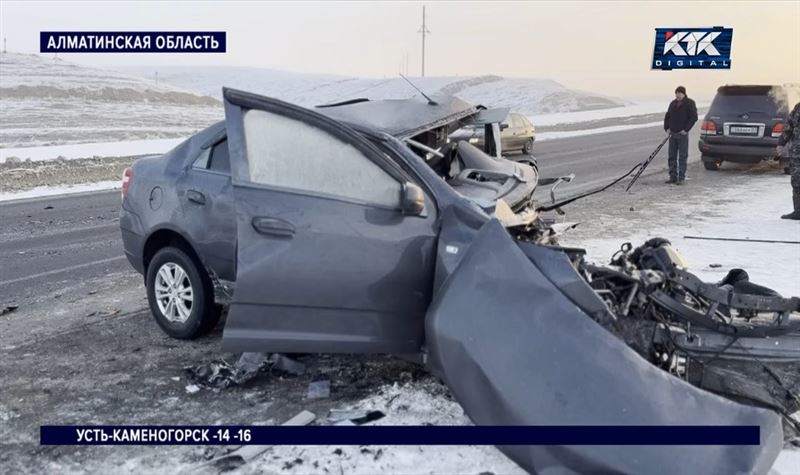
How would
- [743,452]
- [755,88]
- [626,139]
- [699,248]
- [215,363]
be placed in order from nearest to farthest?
1. [743,452]
2. [215,363]
3. [699,248]
4. [755,88]
5. [626,139]

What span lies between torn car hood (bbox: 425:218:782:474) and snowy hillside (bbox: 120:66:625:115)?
40859 mm

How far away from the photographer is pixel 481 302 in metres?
3.66

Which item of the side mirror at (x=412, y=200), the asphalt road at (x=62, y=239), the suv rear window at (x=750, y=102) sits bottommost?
the asphalt road at (x=62, y=239)

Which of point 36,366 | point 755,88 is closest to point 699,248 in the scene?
point 36,366

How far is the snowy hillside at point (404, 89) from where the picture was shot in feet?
196

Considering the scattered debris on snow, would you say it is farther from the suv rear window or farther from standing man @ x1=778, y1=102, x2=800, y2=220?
the suv rear window

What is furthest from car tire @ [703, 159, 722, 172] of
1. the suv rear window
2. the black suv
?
the suv rear window

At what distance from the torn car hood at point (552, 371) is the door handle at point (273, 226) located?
95cm

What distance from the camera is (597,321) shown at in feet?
12.0

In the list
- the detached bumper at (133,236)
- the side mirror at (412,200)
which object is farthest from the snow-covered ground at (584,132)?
the side mirror at (412,200)

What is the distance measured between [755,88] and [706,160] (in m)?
1.81

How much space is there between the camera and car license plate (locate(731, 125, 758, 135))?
592 inches

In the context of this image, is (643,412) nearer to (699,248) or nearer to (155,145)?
(699,248)

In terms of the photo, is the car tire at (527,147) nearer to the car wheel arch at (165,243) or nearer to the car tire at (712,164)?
the car tire at (712,164)
